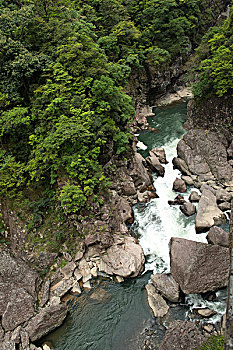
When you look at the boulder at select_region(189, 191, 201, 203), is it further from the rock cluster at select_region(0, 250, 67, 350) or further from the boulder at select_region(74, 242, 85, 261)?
the rock cluster at select_region(0, 250, 67, 350)

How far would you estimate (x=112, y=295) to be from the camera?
36.0ft

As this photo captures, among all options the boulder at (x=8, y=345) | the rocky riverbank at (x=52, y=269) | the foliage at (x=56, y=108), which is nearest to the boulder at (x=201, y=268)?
the rocky riverbank at (x=52, y=269)

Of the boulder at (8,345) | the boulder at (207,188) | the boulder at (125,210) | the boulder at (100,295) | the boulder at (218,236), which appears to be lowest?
the boulder at (207,188)

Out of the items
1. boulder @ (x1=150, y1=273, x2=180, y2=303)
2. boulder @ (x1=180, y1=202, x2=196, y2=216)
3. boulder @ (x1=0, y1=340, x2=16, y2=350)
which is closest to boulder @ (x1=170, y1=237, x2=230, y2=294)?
boulder @ (x1=150, y1=273, x2=180, y2=303)

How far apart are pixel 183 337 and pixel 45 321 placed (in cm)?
544

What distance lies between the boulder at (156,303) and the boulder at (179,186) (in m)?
7.40

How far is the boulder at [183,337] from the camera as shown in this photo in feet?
26.8

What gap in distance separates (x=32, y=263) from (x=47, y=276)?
1029 mm

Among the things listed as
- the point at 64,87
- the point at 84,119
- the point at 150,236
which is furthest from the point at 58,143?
the point at 150,236

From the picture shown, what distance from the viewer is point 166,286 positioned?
10.7m

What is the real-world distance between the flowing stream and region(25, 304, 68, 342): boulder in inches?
11.4

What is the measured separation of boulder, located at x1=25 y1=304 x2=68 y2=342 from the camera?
964cm

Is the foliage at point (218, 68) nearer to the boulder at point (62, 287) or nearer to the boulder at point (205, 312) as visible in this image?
the boulder at point (205, 312)

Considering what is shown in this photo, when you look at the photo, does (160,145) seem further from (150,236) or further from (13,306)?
(13,306)
